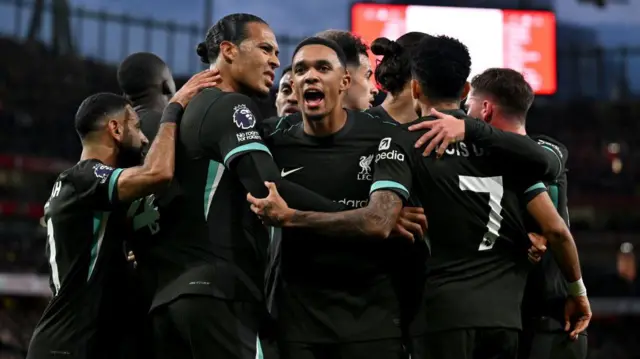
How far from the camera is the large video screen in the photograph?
746 inches

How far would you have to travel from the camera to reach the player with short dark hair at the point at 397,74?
17.1ft

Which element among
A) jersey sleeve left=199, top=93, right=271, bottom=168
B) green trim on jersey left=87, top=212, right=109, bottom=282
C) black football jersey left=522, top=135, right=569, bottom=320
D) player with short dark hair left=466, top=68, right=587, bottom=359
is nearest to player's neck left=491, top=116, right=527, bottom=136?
player with short dark hair left=466, top=68, right=587, bottom=359

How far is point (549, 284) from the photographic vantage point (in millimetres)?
4988

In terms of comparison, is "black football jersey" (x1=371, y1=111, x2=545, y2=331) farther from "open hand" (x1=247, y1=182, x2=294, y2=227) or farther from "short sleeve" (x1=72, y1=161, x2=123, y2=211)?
"short sleeve" (x1=72, y1=161, x2=123, y2=211)

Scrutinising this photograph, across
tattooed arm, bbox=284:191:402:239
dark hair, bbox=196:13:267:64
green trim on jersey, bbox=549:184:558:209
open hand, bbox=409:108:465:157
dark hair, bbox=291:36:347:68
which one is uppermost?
dark hair, bbox=196:13:267:64

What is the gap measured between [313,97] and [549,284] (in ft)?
5.52

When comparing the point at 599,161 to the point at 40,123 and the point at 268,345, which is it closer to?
the point at 40,123

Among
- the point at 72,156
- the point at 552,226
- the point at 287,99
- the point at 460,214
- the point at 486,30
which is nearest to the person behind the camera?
the point at 460,214

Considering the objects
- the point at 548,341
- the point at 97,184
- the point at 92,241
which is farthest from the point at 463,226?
the point at 92,241

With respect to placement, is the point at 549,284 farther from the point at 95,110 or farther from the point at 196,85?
the point at 95,110

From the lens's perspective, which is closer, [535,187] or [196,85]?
[535,187]

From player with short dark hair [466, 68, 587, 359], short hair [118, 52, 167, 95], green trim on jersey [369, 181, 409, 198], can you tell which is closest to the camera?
green trim on jersey [369, 181, 409, 198]

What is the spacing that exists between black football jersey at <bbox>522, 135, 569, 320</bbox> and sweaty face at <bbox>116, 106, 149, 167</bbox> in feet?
7.11

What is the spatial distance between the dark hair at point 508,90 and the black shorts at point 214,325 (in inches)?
66.0
